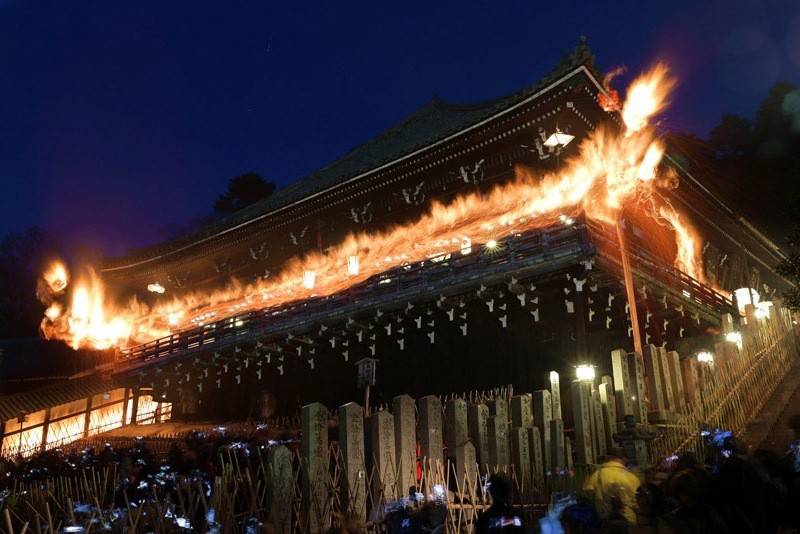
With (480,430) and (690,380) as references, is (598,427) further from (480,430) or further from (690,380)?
(690,380)

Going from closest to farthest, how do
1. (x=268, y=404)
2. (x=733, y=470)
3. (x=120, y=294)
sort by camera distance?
(x=733, y=470) < (x=268, y=404) < (x=120, y=294)

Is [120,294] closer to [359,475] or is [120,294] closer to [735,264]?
[359,475]

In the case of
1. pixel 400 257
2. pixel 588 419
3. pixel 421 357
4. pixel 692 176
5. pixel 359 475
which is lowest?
pixel 359 475

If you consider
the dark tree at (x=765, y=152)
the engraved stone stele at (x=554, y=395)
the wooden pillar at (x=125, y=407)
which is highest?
the dark tree at (x=765, y=152)

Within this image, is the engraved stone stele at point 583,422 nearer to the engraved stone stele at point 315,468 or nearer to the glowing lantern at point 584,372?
the glowing lantern at point 584,372

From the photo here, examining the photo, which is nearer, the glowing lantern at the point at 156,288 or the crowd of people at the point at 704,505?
the crowd of people at the point at 704,505

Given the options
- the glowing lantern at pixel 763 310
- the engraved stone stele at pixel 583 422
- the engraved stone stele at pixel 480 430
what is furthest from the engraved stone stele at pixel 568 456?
the glowing lantern at pixel 763 310

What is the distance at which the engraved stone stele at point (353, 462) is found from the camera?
6.59 m

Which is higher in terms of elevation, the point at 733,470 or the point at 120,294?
the point at 120,294

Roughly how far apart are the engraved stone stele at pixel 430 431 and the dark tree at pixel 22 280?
39728 millimetres

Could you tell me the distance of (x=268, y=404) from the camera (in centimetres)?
1914

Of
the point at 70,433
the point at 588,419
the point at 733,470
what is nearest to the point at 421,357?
the point at 588,419

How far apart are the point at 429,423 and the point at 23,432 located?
A: 19.0 m

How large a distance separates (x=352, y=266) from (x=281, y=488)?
12458 millimetres
